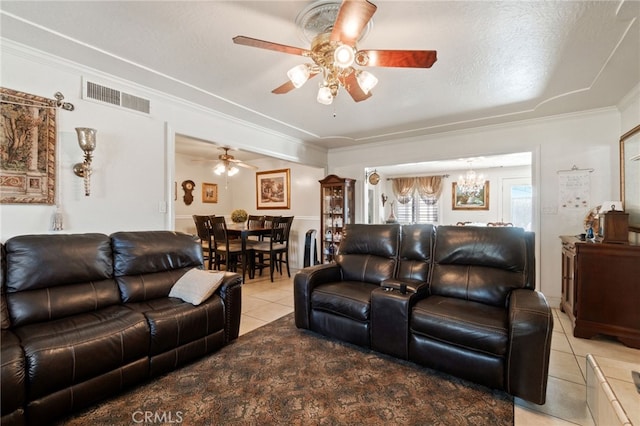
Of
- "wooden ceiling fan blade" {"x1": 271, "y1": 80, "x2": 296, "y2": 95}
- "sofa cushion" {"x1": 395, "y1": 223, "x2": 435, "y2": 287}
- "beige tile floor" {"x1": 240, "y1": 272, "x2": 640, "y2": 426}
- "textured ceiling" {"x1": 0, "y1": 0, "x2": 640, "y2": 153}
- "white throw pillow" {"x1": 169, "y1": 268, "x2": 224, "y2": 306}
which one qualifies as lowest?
"beige tile floor" {"x1": 240, "y1": 272, "x2": 640, "y2": 426}

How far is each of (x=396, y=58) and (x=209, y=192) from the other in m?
6.26

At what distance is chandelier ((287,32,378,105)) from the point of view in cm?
164

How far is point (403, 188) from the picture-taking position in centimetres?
884

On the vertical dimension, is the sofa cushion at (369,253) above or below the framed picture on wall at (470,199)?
below

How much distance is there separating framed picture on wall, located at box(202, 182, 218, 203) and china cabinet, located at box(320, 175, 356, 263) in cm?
314

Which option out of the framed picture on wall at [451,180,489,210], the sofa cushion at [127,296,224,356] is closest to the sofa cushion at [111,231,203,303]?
the sofa cushion at [127,296,224,356]

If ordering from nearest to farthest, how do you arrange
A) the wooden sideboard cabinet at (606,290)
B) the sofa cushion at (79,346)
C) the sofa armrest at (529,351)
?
1. the sofa cushion at (79,346)
2. the sofa armrest at (529,351)
3. the wooden sideboard cabinet at (606,290)

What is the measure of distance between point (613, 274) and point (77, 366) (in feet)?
14.1

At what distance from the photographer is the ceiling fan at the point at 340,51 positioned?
1.45m

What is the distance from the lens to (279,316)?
11.1 ft

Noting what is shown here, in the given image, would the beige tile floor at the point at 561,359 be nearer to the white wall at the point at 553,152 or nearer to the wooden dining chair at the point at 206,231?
the white wall at the point at 553,152

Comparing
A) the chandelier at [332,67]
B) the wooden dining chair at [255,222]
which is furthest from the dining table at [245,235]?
the chandelier at [332,67]

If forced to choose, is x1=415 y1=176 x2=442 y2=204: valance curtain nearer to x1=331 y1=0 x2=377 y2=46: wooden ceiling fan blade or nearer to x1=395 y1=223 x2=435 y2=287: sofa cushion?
x1=395 y1=223 x2=435 y2=287: sofa cushion

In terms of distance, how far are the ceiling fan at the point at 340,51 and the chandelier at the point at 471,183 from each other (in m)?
6.15
